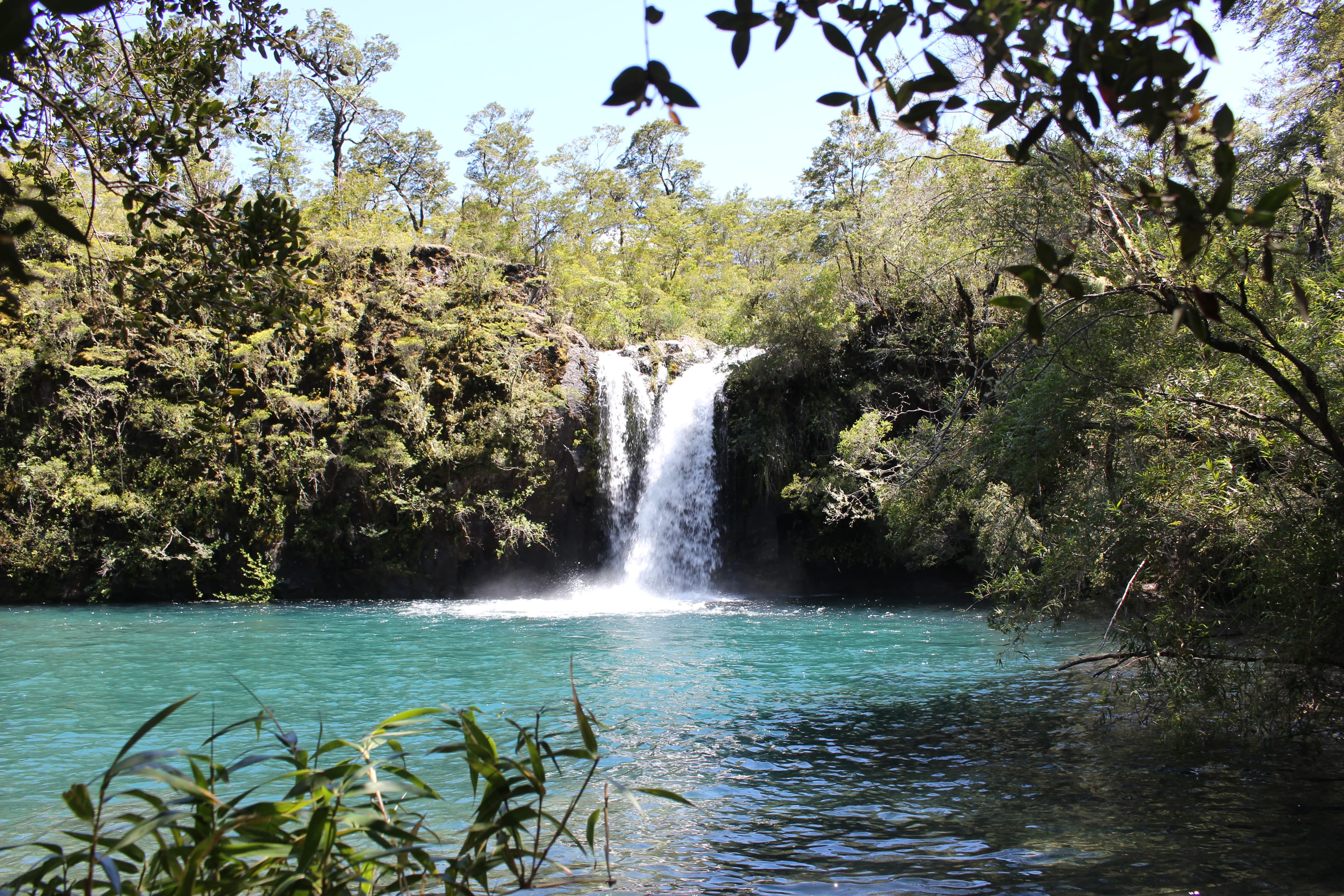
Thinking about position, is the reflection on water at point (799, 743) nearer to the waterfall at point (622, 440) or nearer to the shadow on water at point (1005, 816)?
the shadow on water at point (1005, 816)

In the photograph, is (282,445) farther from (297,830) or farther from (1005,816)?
(297,830)

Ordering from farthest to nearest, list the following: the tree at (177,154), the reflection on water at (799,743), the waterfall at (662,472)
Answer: the waterfall at (662,472)
the reflection on water at (799,743)
the tree at (177,154)

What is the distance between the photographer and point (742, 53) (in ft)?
7.02

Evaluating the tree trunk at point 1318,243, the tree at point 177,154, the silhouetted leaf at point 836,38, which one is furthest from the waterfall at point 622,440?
the silhouetted leaf at point 836,38

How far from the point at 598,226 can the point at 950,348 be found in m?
19.9

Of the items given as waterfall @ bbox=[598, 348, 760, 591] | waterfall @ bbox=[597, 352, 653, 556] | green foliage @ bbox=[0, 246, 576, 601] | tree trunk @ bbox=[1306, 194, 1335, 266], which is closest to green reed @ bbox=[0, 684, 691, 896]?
tree trunk @ bbox=[1306, 194, 1335, 266]

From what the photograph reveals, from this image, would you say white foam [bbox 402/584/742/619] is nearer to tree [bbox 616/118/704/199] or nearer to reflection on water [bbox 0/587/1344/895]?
reflection on water [bbox 0/587/1344/895]

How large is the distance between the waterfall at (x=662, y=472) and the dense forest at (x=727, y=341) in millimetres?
709

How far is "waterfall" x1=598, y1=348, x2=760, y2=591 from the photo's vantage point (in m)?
20.4

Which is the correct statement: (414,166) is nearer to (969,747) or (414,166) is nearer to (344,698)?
(344,698)

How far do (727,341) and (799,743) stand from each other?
1545 cm

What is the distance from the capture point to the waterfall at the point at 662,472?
2038 centimetres

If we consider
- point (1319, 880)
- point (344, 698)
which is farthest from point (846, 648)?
point (1319, 880)

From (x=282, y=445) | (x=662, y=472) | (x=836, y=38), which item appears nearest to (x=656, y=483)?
(x=662, y=472)
